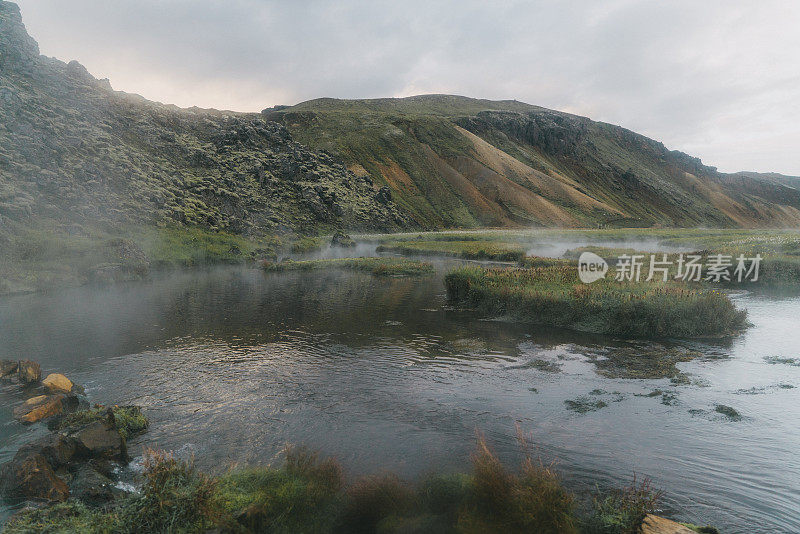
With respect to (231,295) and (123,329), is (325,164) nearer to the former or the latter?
Result: (231,295)

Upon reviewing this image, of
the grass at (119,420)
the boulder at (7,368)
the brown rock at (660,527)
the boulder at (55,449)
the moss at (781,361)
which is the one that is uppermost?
the moss at (781,361)

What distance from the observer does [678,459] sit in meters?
12.4

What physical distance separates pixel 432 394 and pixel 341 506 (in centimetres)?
822

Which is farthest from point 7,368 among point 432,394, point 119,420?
point 432,394

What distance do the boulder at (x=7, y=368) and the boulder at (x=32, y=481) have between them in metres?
11.1

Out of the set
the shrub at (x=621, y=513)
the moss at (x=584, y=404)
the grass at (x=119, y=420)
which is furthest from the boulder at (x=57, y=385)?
the moss at (x=584, y=404)

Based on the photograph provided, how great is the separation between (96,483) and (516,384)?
1501 centimetres

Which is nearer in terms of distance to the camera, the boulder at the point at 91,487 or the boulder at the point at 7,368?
the boulder at the point at 91,487

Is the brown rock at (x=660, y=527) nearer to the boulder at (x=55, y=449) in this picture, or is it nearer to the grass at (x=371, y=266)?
the boulder at (x=55, y=449)

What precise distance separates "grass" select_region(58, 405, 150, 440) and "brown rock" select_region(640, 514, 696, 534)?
14.5 m

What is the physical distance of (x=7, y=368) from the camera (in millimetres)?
19438

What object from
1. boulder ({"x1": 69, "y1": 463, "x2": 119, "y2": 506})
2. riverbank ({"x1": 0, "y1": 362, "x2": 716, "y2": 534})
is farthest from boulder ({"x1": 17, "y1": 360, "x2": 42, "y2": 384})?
boulder ({"x1": 69, "y1": 463, "x2": 119, "y2": 506})

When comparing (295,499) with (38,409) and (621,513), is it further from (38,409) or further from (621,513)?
(38,409)

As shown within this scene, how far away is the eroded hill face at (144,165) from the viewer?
69312mm
